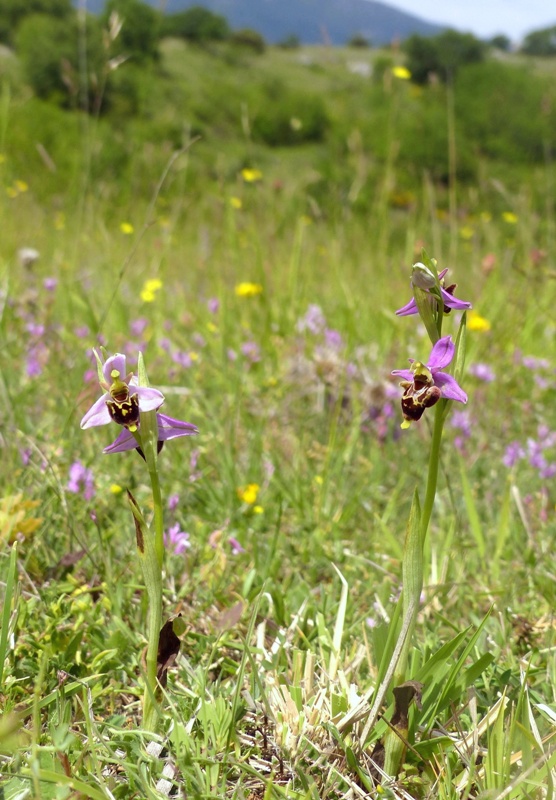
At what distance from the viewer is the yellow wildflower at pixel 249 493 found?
1.82 meters

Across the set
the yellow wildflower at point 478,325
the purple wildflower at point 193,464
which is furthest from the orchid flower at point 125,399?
the yellow wildflower at point 478,325

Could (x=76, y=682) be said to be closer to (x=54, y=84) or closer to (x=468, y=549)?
(x=468, y=549)

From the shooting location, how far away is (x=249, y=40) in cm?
5266

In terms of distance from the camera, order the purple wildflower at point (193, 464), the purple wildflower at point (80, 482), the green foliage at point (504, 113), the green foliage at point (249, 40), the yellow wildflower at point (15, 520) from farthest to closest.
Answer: the green foliage at point (249, 40)
the green foliage at point (504, 113)
the purple wildflower at point (193, 464)
the purple wildflower at point (80, 482)
the yellow wildflower at point (15, 520)

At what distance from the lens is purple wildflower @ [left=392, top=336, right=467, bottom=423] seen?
0.92 meters

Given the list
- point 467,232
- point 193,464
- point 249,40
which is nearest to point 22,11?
point 249,40

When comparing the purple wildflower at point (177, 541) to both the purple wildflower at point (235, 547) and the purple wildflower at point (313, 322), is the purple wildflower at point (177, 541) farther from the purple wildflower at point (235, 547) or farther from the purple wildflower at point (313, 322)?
the purple wildflower at point (313, 322)

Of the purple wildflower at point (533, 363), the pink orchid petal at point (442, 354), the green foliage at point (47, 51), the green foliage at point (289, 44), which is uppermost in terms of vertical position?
the pink orchid petal at point (442, 354)

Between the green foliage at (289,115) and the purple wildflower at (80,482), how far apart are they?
26590 millimetres

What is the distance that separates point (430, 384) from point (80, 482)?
1048 mm

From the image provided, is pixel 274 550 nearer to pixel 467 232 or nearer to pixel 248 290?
pixel 248 290

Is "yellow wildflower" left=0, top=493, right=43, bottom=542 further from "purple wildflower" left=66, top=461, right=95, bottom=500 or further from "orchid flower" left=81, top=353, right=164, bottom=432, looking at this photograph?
"orchid flower" left=81, top=353, right=164, bottom=432

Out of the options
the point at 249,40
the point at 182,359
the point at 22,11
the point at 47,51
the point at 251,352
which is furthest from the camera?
the point at 249,40

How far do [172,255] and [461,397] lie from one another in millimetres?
4349
